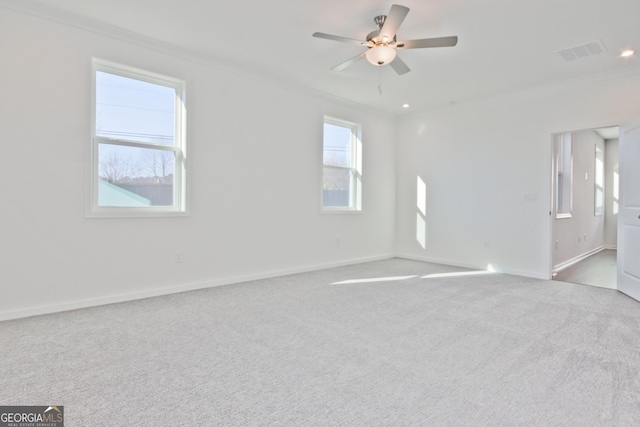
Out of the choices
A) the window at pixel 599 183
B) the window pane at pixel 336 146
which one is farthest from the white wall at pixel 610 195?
the window pane at pixel 336 146

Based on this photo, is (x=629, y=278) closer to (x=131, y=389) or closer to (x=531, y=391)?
(x=531, y=391)

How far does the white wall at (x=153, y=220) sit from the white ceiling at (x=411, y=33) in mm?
351

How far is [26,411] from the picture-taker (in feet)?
5.32

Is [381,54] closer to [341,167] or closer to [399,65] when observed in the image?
[399,65]

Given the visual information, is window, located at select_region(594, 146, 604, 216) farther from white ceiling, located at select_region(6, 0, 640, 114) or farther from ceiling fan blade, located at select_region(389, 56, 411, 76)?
ceiling fan blade, located at select_region(389, 56, 411, 76)

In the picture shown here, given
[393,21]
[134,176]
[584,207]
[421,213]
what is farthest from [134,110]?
[584,207]

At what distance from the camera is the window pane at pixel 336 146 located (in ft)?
17.9

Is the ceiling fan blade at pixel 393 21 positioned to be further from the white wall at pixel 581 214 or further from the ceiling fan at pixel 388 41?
the white wall at pixel 581 214

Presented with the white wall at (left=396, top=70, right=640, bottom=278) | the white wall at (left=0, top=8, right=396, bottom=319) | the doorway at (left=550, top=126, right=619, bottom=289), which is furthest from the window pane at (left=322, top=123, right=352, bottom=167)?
the doorway at (left=550, top=126, right=619, bottom=289)

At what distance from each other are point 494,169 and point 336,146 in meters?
2.49

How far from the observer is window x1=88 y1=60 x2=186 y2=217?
330 cm

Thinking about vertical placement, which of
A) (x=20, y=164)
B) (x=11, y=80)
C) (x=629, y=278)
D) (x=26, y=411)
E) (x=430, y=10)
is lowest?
(x=26, y=411)

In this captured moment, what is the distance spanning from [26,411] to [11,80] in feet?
8.70

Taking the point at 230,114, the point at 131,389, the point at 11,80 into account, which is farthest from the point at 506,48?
the point at 11,80
